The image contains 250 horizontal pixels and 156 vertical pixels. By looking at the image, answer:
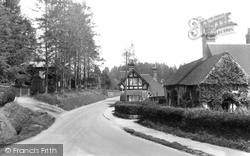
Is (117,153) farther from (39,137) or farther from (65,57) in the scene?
(65,57)

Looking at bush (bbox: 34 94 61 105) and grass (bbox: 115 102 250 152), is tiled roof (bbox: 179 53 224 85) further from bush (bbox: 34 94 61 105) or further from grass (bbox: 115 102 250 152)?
bush (bbox: 34 94 61 105)

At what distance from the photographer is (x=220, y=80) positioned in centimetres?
2581

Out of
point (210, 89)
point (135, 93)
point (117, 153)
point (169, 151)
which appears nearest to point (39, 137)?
point (117, 153)

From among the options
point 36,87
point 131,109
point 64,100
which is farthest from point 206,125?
point 36,87

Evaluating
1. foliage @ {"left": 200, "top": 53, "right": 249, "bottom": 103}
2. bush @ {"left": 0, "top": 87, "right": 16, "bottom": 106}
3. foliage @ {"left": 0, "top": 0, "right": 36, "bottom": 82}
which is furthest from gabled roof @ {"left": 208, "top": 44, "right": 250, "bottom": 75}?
bush @ {"left": 0, "top": 87, "right": 16, "bottom": 106}

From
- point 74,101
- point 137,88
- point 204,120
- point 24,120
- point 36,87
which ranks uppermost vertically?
point 36,87

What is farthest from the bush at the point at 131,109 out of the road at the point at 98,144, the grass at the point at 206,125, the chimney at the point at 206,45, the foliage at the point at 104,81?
the foliage at the point at 104,81

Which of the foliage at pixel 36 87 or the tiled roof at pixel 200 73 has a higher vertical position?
the tiled roof at pixel 200 73

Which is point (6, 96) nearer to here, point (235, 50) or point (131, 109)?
point (131, 109)

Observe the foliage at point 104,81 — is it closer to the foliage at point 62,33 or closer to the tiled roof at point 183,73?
the foliage at point 62,33

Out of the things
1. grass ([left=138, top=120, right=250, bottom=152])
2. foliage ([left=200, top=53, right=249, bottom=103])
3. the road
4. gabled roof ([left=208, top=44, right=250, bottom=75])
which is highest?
gabled roof ([left=208, top=44, right=250, bottom=75])

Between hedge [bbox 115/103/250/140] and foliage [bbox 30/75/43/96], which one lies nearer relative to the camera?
hedge [bbox 115/103/250/140]

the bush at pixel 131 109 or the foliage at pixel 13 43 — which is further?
the foliage at pixel 13 43

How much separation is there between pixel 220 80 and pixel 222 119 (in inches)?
466
